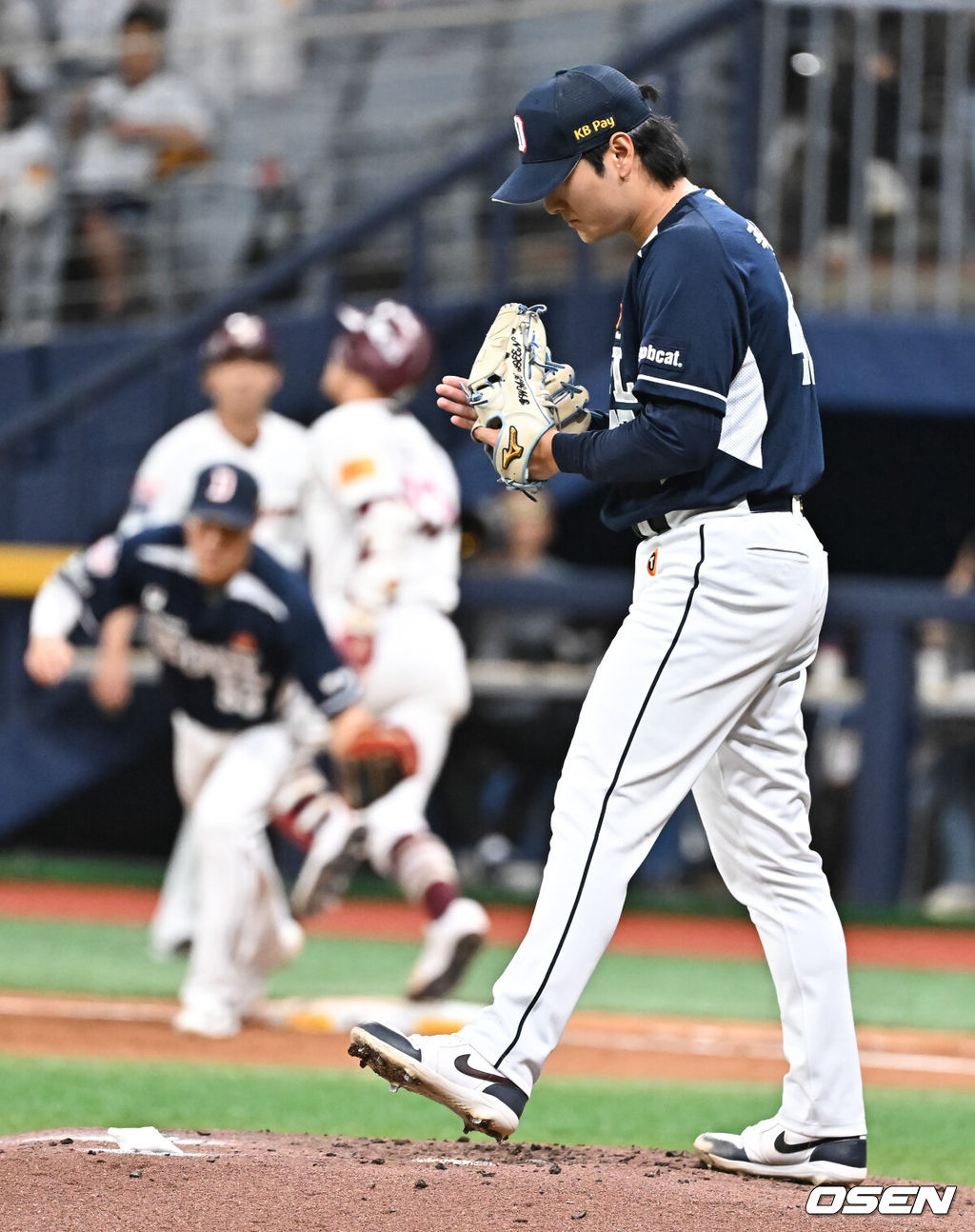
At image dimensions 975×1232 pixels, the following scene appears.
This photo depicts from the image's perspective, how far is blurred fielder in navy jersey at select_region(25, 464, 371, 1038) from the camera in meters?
6.42

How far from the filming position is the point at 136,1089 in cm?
529

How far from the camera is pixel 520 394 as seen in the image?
394 centimetres

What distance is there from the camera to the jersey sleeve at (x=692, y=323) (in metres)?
3.64

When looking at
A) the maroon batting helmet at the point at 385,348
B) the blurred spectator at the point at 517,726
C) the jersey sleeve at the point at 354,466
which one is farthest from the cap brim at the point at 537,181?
the blurred spectator at the point at 517,726

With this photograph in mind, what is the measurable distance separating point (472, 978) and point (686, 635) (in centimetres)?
443

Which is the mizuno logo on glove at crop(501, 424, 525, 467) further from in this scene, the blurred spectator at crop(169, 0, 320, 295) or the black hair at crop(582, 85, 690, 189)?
the blurred spectator at crop(169, 0, 320, 295)

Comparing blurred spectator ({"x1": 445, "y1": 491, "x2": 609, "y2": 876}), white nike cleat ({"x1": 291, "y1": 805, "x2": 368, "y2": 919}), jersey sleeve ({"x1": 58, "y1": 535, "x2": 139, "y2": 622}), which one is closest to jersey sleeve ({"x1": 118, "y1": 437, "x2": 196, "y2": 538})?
jersey sleeve ({"x1": 58, "y1": 535, "x2": 139, "y2": 622})

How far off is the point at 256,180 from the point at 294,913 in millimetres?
5660

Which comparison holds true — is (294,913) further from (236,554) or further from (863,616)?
(863,616)

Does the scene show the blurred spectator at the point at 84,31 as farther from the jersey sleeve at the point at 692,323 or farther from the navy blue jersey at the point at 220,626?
the jersey sleeve at the point at 692,323

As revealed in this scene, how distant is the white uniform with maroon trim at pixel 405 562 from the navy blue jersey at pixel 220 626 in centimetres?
57

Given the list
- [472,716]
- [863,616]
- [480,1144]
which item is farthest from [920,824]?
[480,1144]

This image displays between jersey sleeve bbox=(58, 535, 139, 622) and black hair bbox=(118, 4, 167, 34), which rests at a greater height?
black hair bbox=(118, 4, 167, 34)

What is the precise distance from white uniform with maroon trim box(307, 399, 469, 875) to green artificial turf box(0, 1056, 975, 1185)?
1666mm
